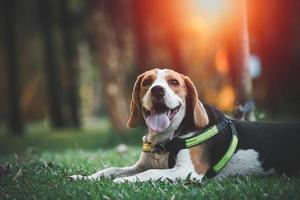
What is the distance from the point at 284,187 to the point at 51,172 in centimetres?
277

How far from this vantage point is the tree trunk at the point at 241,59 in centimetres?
951

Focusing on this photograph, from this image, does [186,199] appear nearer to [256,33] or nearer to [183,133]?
[183,133]

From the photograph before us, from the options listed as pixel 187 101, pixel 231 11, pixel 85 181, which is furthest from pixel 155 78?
pixel 231 11

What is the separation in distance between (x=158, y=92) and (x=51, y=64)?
21.7 m

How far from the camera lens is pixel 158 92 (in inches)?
239

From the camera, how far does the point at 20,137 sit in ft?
73.3

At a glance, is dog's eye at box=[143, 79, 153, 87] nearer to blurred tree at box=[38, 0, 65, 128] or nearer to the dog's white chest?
the dog's white chest

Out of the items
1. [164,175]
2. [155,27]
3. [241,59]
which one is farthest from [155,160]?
[155,27]

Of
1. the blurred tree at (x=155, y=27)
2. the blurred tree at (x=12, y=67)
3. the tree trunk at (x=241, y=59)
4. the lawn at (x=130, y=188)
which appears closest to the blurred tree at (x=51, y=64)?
the blurred tree at (x=12, y=67)

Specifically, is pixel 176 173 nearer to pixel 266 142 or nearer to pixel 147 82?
pixel 147 82

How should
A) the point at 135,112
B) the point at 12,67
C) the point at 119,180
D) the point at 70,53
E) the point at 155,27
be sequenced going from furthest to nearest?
the point at 70,53
the point at 155,27
the point at 12,67
the point at 135,112
the point at 119,180

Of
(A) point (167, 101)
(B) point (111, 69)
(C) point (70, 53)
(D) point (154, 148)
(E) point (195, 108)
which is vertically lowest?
(C) point (70, 53)

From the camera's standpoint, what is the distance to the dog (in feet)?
20.3

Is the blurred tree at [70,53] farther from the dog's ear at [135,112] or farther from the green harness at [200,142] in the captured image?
the green harness at [200,142]
